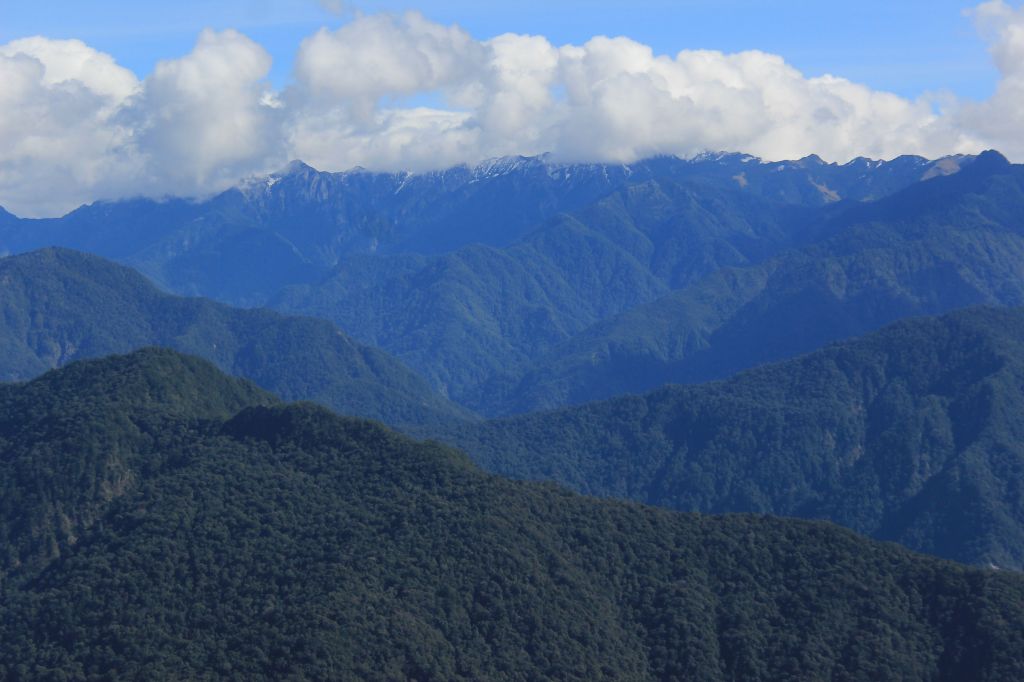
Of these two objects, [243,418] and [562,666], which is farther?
[243,418]

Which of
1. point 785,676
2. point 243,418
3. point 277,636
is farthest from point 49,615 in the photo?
A: point 785,676

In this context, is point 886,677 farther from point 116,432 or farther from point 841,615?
point 116,432

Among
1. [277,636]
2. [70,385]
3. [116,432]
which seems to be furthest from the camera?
[70,385]

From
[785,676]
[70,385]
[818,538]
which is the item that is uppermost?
[70,385]

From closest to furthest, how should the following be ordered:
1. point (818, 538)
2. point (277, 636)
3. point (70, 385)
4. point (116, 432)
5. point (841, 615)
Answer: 1. point (277, 636)
2. point (841, 615)
3. point (818, 538)
4. point (116, 432)
5. point (70, 385)

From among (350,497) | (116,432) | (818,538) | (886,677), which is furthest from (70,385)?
(886,677)

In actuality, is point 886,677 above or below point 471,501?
below
